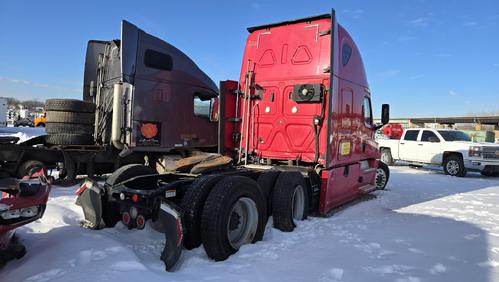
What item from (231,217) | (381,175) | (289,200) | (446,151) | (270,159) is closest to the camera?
(231,217)

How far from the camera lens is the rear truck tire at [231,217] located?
3736mm

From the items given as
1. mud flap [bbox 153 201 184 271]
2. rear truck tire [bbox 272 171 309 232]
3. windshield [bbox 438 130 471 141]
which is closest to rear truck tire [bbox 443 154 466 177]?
windshield [bbox 438 130 471 141]

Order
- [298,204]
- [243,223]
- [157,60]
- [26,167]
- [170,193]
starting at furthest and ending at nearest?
[157,60]
[26,167]
[298,204]
[243,223]
[170,193]

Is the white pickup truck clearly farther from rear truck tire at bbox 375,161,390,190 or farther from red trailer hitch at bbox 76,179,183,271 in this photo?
red trailer hitch at bbox 76,179,183,271

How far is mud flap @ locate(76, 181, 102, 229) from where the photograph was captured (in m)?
4.41

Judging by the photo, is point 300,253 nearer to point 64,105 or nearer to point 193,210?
point 193,210

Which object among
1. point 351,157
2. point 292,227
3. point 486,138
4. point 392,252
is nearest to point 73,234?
point 292,227

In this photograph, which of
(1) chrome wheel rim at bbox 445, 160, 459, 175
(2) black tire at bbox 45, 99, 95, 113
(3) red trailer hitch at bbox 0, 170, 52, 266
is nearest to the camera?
(3) red trailer hitch at bbox 0, 170, 52, 266

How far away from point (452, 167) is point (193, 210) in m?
13.4

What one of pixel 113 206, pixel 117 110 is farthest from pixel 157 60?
pixel 113 206

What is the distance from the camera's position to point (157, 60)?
8.55 meters

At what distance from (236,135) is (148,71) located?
9.21 ft

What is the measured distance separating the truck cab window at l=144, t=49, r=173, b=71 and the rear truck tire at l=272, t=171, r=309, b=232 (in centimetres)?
470

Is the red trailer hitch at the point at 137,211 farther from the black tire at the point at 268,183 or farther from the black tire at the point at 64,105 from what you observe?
the black tire at the point at 64,105
